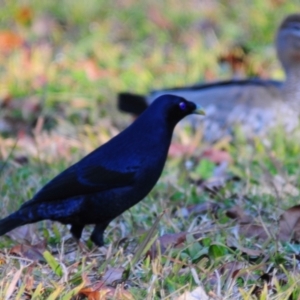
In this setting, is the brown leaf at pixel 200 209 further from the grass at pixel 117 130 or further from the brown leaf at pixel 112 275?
the brown leaf at pixel 112 275

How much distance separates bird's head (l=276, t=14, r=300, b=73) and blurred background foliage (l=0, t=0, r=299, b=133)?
2.37 ft

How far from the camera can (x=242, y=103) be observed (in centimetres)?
718

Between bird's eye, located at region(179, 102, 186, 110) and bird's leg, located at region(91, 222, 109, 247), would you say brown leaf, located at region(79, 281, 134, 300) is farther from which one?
bird's eye, located at region(179, 102, 186, 110)

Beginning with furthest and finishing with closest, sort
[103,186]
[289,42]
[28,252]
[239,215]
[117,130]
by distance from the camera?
[289,42]
[117,130]
[239,215]
[103,186]
[28,252]

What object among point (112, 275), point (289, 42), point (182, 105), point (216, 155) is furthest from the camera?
point (289, 42)

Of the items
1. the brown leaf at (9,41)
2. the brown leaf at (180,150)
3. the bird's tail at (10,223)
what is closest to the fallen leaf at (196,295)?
the bird's tail at (10,223)

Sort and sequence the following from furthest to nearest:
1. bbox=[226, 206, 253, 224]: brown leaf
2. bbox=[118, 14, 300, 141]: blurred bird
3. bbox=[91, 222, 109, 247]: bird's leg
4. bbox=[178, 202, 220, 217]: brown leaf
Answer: bbox=[118, 14, 300, 141]: blurred bird
bbox=[178, 202, 220, 217]: brown leaf
bbox=[226, 206, 253, 224]: brown leaf
bbox=[91, 222, 109, 247]: bird's leg

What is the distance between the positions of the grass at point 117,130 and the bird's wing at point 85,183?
9.9 inches

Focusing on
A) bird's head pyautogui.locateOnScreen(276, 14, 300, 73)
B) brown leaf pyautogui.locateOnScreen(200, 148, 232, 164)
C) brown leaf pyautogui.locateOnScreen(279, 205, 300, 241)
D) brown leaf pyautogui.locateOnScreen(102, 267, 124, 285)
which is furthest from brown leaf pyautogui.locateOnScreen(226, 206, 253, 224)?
bird's head pyautogui.locateOnScreen(276, 14, 300, 73)

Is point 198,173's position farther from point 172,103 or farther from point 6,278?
point 6,278

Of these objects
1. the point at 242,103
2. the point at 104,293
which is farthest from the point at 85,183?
the point at 242,103

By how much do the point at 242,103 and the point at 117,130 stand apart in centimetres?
112

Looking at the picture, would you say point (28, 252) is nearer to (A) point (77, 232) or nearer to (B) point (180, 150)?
(A) point (77, 232)

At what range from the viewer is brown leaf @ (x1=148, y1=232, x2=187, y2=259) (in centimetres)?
400
